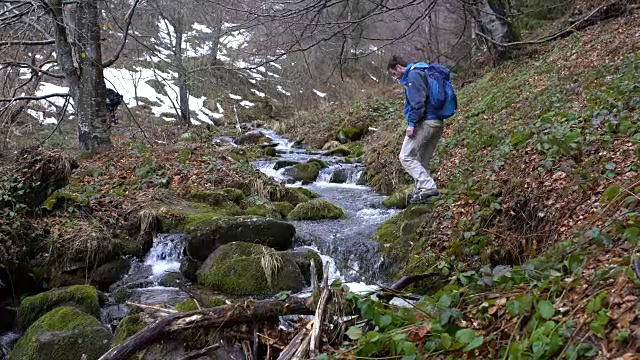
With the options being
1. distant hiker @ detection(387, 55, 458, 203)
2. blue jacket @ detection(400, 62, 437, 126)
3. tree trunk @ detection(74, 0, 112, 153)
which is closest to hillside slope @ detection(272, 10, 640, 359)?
distant hiker @ detection(387, 55, 458, 203)

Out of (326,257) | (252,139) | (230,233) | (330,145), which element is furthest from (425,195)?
(252,139)

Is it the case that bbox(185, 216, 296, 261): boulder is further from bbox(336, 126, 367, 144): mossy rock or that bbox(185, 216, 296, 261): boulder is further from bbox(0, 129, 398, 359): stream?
bbox(336, 126, 367, 144): mossy rock

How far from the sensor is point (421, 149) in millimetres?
6723

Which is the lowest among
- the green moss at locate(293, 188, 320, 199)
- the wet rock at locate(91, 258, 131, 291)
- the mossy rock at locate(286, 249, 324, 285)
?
the mossy rock at locate(286, 249, 324, 285)

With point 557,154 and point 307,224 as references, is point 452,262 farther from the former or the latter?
point 307,224

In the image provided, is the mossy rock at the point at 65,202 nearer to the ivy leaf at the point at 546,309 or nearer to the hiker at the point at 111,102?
the hiker at the point at 111,102

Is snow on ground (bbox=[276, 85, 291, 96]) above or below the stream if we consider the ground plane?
above

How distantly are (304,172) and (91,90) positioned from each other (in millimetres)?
5590

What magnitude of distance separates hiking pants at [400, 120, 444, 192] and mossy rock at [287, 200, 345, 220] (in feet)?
8.12

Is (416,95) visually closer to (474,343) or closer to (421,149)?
(421,149)

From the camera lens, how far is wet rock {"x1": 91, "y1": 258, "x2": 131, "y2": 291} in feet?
22.0

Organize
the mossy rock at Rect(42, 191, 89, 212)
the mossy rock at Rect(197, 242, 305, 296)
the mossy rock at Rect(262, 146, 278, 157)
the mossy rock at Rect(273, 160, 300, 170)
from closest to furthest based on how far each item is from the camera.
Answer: the mossy rock at Rect(197, 242, 305, 296), the mossy rock at Rect(42, 191, 89, 212), the mossy rock at Rect(273, 160, 300, 170), the mossy rock at Rect(262, 146, 278, 157)

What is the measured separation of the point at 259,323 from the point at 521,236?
325 cm

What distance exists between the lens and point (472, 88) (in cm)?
1389
